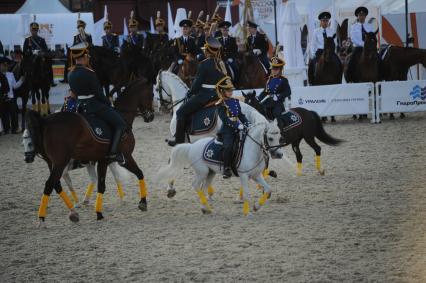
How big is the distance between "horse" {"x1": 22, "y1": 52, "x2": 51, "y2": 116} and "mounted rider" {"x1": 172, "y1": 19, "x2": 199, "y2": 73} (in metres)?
4.19

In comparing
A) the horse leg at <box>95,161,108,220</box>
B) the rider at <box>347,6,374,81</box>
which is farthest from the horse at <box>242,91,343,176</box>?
the rider at <box>347,6,374,81</box>

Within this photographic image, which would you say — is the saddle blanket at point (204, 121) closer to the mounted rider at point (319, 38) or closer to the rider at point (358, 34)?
the mounted rider at point (319, 38)

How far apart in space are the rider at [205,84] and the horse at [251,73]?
10.0 meters

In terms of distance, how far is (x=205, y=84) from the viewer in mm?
13820

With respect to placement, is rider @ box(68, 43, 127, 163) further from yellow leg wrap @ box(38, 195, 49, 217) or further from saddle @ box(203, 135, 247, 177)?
saddle @ box(203, 135, 247, 177)

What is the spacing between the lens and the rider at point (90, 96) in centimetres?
1207

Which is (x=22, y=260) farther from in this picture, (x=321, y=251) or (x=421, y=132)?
(x=421, y=132)

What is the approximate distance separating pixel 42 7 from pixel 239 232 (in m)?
30.2

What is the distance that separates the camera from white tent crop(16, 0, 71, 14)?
127 ft

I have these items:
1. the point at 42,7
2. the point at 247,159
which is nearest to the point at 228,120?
the point at 247,159

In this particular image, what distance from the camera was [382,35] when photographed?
30.4m

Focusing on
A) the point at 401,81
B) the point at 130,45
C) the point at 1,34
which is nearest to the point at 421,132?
the point at 401,81

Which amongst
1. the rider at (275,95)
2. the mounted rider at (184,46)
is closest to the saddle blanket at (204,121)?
the rider at (275,95)

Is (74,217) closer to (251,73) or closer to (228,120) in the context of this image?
(228,120)
